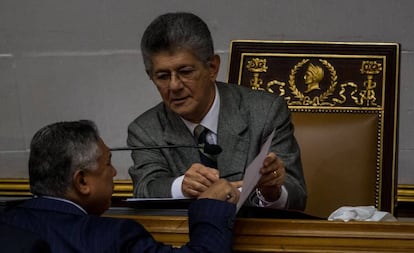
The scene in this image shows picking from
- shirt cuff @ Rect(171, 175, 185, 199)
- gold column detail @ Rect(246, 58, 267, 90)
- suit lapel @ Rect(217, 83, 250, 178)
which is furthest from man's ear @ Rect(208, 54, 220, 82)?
gold column detail @ Rect(246, 58, 267, 90)

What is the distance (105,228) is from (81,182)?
0.51 feet

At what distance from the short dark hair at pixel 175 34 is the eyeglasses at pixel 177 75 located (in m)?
0.05

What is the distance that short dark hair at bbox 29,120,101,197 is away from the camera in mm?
2211

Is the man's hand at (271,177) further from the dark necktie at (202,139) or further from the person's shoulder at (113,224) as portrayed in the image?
the person's shoulder at (113,224)

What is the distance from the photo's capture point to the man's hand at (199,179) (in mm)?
2618

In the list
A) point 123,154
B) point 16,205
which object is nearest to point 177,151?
point 16,205

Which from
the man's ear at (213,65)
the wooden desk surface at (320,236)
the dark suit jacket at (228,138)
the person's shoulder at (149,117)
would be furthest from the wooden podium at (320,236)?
the person's shoulder at (149,117)

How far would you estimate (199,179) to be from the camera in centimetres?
264

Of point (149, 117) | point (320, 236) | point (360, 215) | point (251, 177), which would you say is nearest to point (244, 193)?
point (251, 177)

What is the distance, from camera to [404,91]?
4.36 metres

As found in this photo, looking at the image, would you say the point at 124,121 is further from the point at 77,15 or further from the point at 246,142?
the point at 246,142

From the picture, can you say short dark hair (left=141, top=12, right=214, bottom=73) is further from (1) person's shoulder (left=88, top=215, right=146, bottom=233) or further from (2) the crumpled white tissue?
(1) person's shoulder (left=88, top=215, right=146, bottom=233)

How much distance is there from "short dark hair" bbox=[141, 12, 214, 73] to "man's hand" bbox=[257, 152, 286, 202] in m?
0.46

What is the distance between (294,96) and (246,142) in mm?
586
